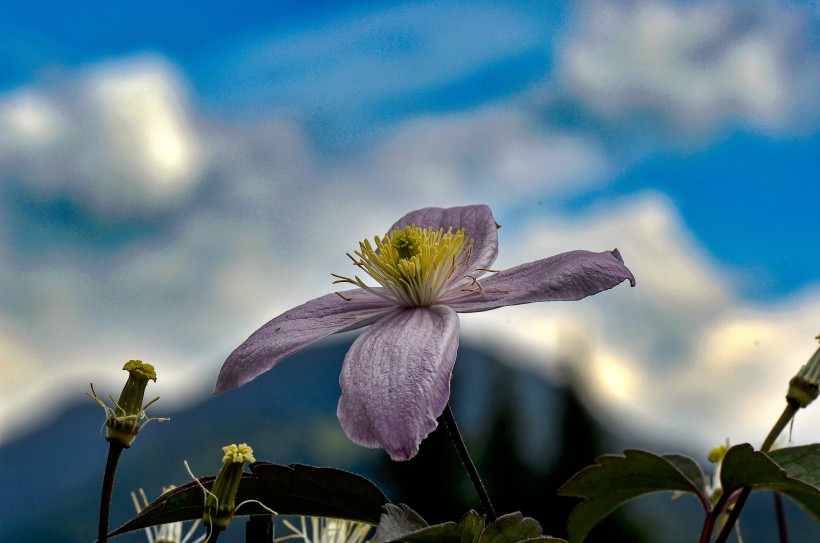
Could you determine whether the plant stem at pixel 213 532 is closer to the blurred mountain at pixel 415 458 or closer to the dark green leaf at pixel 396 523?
the dark green leaf at pixel 396 523

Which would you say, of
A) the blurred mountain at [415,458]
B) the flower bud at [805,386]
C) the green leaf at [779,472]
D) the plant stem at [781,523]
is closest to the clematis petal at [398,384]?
the green leaf at [779,472]

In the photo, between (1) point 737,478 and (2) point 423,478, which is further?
(2) point 423,478

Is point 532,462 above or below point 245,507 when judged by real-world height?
below

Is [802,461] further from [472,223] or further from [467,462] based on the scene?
[472,223]

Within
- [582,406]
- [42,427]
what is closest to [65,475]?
[42,427]

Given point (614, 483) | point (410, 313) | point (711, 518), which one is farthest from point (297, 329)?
point (711, 518)

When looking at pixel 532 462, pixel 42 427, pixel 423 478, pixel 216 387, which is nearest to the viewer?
pixel 216 387

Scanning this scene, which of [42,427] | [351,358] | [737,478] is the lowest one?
[737,478]

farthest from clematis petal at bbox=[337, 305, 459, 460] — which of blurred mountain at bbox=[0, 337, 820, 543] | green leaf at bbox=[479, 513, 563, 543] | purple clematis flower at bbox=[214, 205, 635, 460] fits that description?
blurred mountain at bbox=[0, 337, 820, 543]

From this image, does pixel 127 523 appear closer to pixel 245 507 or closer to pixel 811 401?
pixel 245 507

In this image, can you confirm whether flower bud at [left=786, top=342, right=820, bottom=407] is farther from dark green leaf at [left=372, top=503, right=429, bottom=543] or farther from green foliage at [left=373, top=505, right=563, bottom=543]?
dark green leaf at [left=372, top=503, right=429, bottom=543]
